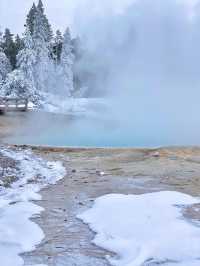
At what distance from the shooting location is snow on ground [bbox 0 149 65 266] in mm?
4746

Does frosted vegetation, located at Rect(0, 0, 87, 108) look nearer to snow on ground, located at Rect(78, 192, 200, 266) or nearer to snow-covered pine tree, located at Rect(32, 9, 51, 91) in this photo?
snow-covered pine tree, located at Rect(32, 9, 51, 91)

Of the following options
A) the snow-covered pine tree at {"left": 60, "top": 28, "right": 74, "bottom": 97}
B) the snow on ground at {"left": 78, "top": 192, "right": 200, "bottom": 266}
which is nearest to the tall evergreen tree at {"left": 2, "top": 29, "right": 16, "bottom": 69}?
the snow-covered pine tree at {"left": 60, "top": 28, "right": 74, "bottom": 97}

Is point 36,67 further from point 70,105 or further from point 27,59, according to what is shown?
point 70,105

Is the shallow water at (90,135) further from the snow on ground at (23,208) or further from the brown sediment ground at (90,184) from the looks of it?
the snow on ground at (23,208)

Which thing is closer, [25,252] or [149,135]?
[25,252]

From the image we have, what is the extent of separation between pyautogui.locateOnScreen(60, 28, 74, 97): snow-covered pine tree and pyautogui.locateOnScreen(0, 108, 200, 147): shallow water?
21.5 m

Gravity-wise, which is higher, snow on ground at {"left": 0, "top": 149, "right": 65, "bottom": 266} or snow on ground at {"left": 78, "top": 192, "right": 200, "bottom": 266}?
snow on ground at {"left": 78, "top": 192, "right": 200, "bottom": 266}

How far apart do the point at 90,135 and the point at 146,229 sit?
41.4 ft

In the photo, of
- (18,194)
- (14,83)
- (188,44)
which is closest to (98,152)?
(18,194)

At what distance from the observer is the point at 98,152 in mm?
12148

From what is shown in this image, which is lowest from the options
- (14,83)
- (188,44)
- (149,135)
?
(149,135)

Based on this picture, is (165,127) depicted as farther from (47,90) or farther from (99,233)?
(47,90)

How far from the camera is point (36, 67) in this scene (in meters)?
37.2

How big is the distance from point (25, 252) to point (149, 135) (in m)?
13.9
